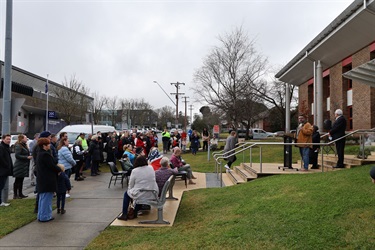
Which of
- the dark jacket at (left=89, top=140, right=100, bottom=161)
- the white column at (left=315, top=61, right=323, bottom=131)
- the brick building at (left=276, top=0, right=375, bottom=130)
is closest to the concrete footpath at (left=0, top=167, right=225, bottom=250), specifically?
the dark jacket at (left=89, top=140, right=100, bottom=161)

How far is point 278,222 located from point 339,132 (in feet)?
18.0

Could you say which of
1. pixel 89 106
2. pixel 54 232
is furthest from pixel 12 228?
pixel 89 106

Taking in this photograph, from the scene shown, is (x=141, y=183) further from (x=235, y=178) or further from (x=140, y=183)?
(x=235, y=178)

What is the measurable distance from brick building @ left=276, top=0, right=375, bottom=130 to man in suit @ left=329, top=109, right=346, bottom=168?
217 inches

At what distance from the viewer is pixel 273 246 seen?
492 cm

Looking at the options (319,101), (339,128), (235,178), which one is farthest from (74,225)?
(319,101)

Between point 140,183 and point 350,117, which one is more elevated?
point 350,117

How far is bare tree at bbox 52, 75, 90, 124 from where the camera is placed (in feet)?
148

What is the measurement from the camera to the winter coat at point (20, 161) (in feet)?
30.8

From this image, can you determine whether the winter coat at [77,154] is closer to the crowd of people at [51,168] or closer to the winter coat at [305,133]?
the crowd of people at [51,168]

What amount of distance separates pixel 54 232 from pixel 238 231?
326 centimetres

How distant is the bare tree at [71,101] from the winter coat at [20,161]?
36.8m

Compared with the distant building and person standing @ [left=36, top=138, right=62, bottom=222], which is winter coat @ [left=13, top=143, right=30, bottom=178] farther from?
the distant building

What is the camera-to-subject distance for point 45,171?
721 centimetres
